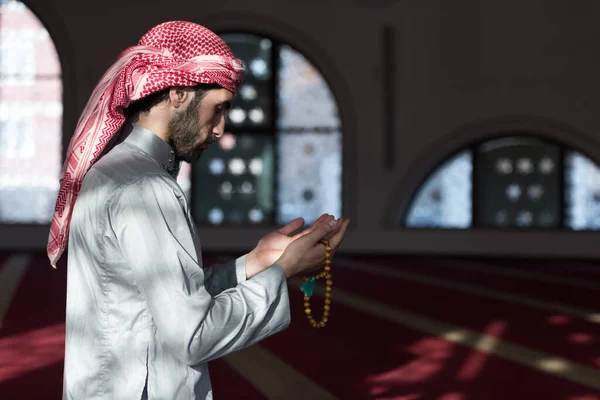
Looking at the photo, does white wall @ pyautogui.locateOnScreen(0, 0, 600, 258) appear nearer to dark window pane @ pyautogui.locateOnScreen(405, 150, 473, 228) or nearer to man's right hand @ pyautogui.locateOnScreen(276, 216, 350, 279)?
dark window pane @ pyautogui.locateOnScreen(405, 150, 473, 228)

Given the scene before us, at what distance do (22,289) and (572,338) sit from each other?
4012mm

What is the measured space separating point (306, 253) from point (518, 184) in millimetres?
8551

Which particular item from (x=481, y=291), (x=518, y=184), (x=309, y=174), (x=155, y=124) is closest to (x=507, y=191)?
(x=518, y=184)

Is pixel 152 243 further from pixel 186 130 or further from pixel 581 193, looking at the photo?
pixel 581 193

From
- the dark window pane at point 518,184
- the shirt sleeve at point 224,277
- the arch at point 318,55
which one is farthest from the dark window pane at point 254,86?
the shirt sleeve at point 224,277

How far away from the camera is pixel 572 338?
13.9 feet

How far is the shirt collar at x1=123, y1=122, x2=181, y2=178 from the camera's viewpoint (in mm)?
1360

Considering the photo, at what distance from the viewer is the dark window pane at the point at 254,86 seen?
9.45 metres

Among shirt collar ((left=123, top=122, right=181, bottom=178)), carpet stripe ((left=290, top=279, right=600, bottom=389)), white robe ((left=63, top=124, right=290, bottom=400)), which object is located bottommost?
carpet stripe ((left=290, top=279, right=600, bottom=389))

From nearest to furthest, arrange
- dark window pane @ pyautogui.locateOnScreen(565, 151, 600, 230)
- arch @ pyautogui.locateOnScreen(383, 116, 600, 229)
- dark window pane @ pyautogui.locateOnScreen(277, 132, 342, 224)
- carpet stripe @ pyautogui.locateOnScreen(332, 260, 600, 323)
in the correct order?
carpet stripe @ pyautogui.locateOnScreen(332, 260, 600, 323)
arch @ pyautogui.locateOnScreen(383, 116, 600, 229)
dark window pane @ pyautogui.locateOnScreen(565, 151, 600, 230)
dark window pane @ pyautogui.locateOnScreen(277, 132, 342, 224)

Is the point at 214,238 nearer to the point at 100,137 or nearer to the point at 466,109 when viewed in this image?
the point at 466,109

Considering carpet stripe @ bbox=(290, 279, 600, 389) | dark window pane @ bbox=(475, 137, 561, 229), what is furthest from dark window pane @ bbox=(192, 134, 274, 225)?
carpet stripe @ bbox=(290, 279, 600, 389)

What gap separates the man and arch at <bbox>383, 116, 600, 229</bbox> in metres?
7.90

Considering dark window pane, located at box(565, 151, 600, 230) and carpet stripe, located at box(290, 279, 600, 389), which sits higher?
dark window pane, located at box(565, 151, 600, 230)
